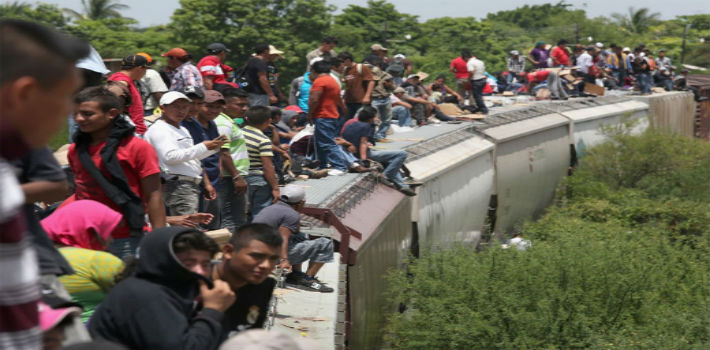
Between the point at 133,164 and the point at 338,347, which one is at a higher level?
the point at 133,164

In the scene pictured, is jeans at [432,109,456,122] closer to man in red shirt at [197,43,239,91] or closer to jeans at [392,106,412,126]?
jeans at [392,106,412,126]

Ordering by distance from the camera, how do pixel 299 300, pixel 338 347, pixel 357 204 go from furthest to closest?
pixel 357 204, pixel 299 300, pixel 338 347

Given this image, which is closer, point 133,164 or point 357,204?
point 133,164

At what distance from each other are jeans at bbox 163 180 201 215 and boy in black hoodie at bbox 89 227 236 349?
11.1ft

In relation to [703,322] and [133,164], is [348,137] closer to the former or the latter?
[703,322]

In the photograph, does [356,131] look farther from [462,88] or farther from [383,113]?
[462,88]

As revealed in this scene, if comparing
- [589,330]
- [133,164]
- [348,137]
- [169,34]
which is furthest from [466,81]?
[169,34]

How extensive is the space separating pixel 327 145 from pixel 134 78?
161 inches

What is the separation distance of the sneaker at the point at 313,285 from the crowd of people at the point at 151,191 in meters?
0.02

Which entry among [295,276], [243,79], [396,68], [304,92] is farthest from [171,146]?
[396,68]

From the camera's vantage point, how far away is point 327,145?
39.0ft

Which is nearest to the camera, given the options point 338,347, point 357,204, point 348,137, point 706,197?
point 338,347

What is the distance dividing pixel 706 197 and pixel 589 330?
1534cm

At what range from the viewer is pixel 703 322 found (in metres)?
12.5
